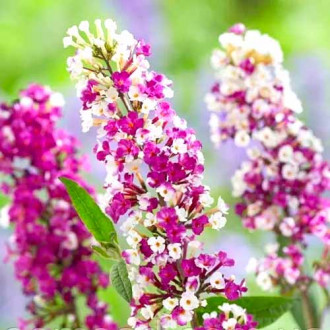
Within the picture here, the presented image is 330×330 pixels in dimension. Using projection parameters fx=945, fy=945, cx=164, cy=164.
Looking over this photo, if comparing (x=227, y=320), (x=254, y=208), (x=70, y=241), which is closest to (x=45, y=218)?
(x=70, y=241)

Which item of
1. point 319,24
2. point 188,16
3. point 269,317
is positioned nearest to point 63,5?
point 188,16

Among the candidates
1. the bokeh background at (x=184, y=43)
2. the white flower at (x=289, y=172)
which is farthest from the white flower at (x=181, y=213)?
the bokeh background at (x=184, y=43)

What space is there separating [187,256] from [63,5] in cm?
162

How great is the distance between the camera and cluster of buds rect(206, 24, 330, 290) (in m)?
0.74

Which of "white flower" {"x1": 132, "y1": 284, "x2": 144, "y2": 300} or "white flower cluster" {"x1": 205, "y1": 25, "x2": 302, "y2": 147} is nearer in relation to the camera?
"white flower" {"x1": 132, "y1": 284, "x2": 144, "y2": 300}

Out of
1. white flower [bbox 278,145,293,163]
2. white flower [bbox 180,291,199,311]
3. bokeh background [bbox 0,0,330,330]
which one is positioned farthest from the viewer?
bokeh background [bbox 0,0,330,330]

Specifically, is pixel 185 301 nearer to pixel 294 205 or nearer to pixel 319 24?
pixel 294 205

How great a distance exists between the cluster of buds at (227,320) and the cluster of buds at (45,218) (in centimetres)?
21

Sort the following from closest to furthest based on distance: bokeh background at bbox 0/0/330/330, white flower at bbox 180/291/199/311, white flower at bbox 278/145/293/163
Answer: white flower at bbox 180/291/199/311 → white flower at bbox 278/145/293/163 → bokeh background at bbox 0/0/330/330

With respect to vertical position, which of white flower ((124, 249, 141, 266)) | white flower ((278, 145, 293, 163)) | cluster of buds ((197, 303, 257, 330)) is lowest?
cluster of buds ((197, 303, 257, 330))

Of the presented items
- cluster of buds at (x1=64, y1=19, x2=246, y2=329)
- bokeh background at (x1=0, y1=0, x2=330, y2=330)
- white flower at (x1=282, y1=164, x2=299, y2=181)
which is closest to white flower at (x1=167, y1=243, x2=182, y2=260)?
cluster of buds at (x1=64, y1=19, x2=246, y2=329)

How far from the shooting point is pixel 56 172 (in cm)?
77

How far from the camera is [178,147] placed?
1.76 ft

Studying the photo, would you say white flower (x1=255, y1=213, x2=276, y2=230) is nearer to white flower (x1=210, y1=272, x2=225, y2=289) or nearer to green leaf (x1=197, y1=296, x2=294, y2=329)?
green leaf (x1=197, y1=296, x2=294, y2=329)
